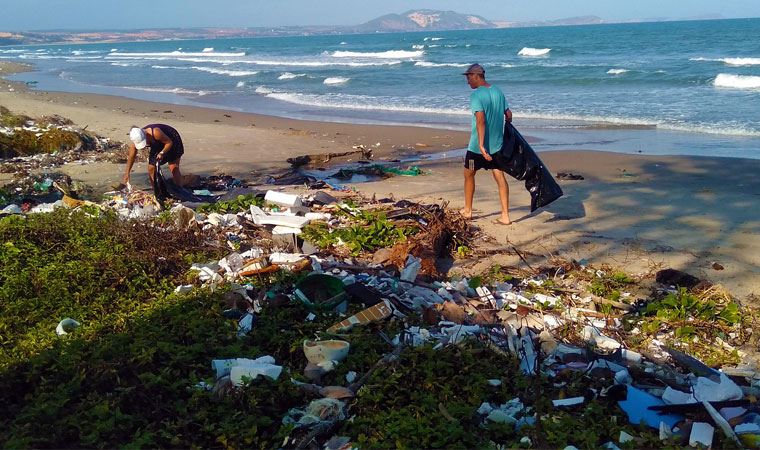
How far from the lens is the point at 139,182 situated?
9.84 m

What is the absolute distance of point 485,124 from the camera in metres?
7.15

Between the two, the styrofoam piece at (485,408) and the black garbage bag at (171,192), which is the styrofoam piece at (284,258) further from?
the black garbage bag at (171,192)

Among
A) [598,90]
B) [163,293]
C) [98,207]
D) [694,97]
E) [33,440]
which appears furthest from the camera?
[598,90]

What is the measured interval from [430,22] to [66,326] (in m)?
188

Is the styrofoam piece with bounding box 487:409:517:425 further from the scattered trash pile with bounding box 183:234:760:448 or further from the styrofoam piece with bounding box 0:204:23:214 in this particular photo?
the styrofoam piece with bounding box 0:204:23:214

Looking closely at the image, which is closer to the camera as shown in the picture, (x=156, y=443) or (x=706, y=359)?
(x=156, y=443)

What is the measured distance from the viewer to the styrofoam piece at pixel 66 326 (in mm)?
4461

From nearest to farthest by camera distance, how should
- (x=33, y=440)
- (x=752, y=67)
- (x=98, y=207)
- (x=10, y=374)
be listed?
(x=33, y=440)
(x=10, y=374)
(x=98, y=207)
(x=752, y=67)

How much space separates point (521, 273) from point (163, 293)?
314 cm

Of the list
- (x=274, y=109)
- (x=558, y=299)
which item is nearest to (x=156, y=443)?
(x=558, y=299)

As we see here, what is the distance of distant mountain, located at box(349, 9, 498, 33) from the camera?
174875 millimetres

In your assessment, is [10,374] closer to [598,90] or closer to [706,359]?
[706,359]

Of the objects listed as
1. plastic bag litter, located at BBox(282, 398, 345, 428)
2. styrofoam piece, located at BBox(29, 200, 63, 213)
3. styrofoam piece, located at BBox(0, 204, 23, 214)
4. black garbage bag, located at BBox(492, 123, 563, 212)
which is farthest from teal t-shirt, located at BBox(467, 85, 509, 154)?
styrofoam piece, located at BBox(0, 204, 23, 214)

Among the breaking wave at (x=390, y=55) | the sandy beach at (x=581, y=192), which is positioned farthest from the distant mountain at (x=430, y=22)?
the sandy beach at (x=581, y=192)
